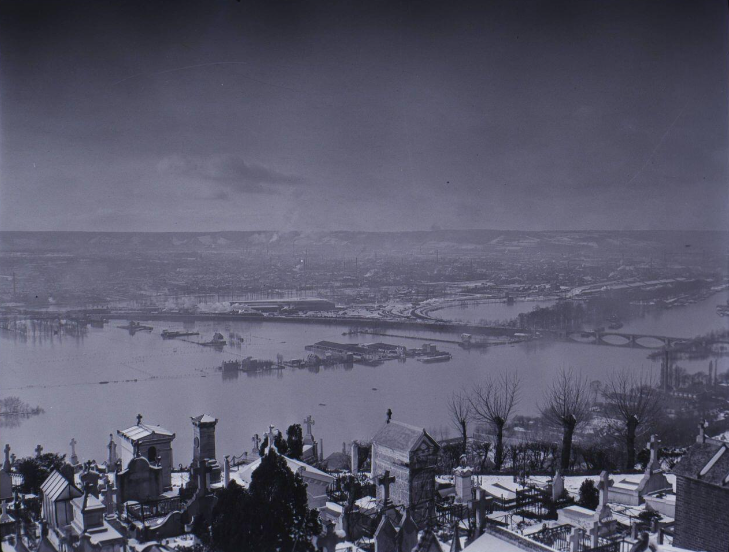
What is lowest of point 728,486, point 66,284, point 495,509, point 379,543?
point 495,509

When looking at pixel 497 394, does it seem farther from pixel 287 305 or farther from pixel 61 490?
pixel 61 490

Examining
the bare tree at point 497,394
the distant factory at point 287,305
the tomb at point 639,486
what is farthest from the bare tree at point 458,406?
the tomb at point 639,486

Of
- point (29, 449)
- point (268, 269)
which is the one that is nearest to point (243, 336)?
point (268, 269)

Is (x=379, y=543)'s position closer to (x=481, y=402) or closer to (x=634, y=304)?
(x=481, y=402)

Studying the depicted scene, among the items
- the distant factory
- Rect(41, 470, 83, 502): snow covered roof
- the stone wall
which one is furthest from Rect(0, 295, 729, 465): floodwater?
the stone wall

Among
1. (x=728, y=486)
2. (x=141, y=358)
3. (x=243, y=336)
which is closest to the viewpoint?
(x=728, y=486)

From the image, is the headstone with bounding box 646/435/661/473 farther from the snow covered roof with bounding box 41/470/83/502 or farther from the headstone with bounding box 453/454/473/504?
the snow covered roof with bounding box 41/470/83/502
